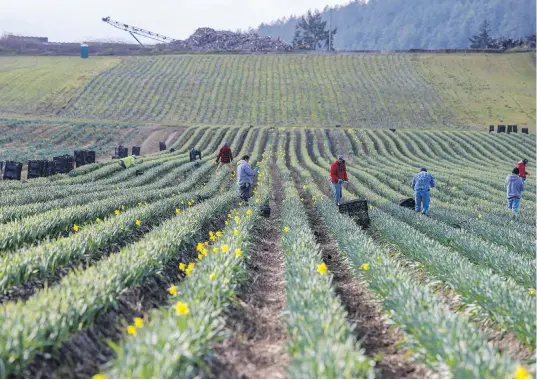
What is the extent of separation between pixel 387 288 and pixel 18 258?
4772 mm

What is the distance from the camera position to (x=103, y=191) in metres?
18.4

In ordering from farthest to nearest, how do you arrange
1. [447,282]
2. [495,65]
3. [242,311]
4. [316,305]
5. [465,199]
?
1. [495,65]
2. [465,199]
3. [447,282]
4. [242,311]
5. [316,305]

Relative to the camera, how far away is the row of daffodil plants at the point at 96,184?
1614 cm

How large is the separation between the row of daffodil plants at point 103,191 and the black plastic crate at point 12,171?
4145mm

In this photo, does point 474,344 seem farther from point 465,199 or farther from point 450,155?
point 450,155

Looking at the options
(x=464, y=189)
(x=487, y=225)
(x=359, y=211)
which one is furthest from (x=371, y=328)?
(x=464, y=189)

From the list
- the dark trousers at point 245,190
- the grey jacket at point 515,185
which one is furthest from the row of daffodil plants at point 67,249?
the grey jacket at point 515,185

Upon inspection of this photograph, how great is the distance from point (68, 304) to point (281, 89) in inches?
2698

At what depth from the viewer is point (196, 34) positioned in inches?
4205

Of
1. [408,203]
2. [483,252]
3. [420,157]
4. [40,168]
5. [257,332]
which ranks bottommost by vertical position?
[40,168]

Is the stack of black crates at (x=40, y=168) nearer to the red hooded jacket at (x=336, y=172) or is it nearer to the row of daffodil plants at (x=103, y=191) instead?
the row of daffodil plants at (x=103, y=191)

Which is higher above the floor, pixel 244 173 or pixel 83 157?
pixel 244 173

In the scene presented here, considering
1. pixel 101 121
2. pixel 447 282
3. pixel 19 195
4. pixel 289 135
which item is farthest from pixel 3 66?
pixel 447 282

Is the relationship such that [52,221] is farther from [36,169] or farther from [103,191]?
[36,169]
